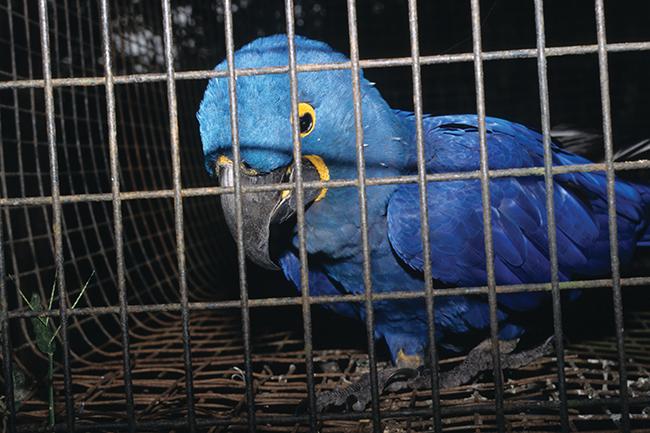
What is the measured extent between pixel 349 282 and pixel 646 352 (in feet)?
3.45

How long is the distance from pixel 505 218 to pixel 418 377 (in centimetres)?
59

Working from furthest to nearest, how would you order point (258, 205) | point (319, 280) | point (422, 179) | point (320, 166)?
point (319, 280)
point (320, 166)
point (258, 205)
point (422, 179)

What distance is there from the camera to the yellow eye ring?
5.88ft

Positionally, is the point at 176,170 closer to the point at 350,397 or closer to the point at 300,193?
the point at 300,193

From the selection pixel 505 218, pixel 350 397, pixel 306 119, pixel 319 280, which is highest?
pixel 306 119

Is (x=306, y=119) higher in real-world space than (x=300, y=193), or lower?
higher

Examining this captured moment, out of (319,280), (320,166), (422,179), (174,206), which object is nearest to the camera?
(422,179)

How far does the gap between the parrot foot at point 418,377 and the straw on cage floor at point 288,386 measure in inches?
1.6

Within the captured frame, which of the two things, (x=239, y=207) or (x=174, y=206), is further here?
(x=174, y=206)

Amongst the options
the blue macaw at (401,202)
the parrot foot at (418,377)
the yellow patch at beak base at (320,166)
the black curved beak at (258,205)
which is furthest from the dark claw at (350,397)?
the yellow patch at beak base at (320,166)

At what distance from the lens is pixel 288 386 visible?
1.89m

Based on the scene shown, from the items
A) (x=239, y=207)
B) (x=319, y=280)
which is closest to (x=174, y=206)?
(x=239, y=207)

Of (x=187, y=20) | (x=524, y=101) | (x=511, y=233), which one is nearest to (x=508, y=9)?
(x=524, y=101)

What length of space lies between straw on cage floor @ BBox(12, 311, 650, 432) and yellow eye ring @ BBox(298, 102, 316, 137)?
2.58 ft
